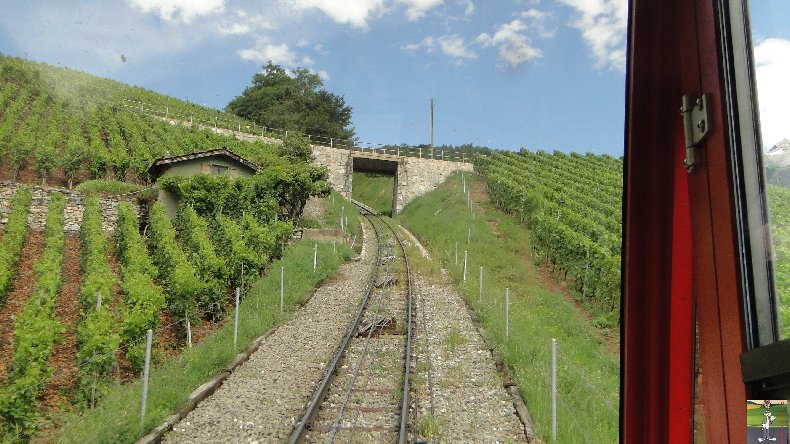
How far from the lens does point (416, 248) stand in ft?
92.7

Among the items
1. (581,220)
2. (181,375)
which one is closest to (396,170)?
(581,220)

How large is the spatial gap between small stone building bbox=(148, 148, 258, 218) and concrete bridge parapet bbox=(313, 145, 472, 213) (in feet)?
59.2

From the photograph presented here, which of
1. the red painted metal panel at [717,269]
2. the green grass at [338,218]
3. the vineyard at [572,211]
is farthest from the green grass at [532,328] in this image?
the red painted metal panel at [717,269]

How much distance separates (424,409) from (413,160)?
42349 mm

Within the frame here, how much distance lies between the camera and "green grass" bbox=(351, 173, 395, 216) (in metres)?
63.7

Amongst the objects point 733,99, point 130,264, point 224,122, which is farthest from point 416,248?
point 224,122

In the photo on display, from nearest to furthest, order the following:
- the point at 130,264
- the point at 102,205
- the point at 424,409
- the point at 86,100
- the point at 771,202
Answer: the point at 771,202
the point at 424,409
the point at 130,264
the point at 102,205
the point at 86,100

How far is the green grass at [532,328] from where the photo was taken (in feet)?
27.4

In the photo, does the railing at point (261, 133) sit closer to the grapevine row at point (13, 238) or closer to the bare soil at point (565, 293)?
the bare soil at point (565, 293)

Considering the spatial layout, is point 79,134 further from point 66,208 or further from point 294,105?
point 294,105

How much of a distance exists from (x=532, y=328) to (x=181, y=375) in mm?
7712

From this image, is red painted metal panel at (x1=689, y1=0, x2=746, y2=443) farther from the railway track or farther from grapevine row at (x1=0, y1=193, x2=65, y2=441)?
grapevine row at (x1=0, y1=193, x2=65, y2=441)

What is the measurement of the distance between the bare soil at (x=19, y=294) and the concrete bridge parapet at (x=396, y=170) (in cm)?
2671

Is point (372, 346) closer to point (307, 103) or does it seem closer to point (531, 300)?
point (531, 300)
